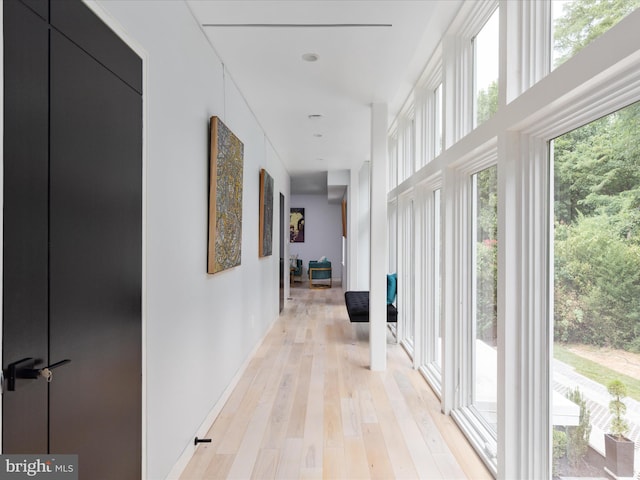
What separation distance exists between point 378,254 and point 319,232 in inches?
334

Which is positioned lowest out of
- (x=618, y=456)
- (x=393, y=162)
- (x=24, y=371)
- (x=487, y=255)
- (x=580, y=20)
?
(x=618, y=456)

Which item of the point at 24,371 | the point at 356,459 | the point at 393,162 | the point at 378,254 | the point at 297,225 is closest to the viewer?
the point at 24,371

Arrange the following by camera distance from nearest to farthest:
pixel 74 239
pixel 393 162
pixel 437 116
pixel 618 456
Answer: pixel 74 239, pixel 618 456, pixel 437 116, pixel 393 162

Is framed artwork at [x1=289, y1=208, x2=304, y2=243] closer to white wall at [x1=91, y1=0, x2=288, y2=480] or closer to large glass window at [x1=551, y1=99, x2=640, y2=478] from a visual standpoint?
white wall at [x1=91, y1=0, x2=288, y2=480]

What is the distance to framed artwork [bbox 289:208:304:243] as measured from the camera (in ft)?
40.4

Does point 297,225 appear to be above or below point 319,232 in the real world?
above

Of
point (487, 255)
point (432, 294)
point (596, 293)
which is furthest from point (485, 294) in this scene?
point (432, 294)

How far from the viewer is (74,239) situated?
127 cm

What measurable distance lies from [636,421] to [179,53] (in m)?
2.58

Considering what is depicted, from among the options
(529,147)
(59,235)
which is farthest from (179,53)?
(529,147)

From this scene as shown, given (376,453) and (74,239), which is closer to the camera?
(74,239)

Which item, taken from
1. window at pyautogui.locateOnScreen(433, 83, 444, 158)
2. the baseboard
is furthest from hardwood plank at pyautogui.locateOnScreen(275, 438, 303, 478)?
window at pyautogui.locateOnScreen(433, 83, 444, 158)

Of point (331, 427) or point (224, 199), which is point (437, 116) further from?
point (331, 427)

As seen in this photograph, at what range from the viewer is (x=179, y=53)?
Result: 219cm
